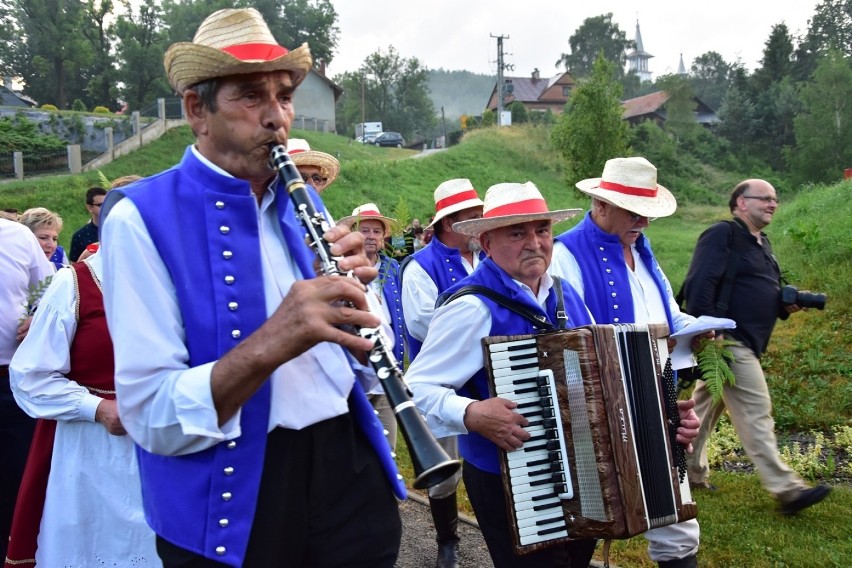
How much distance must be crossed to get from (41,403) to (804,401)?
7985 mm

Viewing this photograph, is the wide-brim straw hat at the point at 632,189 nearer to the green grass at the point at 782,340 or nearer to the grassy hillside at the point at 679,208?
the grassy hillside at the point at 679,208

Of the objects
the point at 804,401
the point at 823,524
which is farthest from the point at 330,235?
the point at 804,401

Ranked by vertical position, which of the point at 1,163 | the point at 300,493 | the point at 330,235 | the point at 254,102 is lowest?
the point at 300,493

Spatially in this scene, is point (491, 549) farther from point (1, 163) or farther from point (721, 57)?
point (721, 57)

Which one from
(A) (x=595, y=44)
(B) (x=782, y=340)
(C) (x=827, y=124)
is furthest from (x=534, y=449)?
(A) (x=595, y=44)

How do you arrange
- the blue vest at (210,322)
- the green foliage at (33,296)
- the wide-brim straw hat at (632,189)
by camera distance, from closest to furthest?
the blue vest at (210,322)
the green foliage at (33,296)
the wide-brim straw hat at (632,189)

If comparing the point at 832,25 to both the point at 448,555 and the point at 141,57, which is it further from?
the point at 448,555

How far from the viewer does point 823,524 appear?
5.71 meters

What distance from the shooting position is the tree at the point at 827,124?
38.4 meters

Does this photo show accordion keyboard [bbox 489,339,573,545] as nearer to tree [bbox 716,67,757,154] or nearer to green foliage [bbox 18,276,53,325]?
green foliage [bbox 18,276,53,325]

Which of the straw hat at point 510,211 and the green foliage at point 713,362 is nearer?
the straw hat at point 510,211

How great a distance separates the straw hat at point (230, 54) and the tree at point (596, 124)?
25069 mm

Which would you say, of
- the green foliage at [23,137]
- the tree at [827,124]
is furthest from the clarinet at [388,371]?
the tree at [827,124]

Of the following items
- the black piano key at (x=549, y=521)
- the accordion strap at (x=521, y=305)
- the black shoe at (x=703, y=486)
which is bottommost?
the black shoe at (x=703, y=486)
